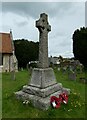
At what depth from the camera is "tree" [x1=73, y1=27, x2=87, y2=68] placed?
32.1 metres

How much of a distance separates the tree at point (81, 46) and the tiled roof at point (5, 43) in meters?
12.9

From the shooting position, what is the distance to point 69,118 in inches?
256

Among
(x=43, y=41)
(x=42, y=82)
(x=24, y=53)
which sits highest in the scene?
(x=24, y=53)

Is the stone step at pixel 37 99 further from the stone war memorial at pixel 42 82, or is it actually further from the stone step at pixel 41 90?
the stone step at pixel 41 90

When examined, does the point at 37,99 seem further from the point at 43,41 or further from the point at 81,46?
the point at 81,46

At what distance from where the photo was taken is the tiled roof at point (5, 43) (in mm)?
27984

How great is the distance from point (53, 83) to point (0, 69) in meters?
19.6

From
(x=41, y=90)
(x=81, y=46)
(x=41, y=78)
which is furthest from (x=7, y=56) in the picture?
(x=41, y=90)

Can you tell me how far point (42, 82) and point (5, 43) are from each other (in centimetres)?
2275

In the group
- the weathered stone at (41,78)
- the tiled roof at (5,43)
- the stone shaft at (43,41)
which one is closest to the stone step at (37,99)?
the weathered stone at (41,78)

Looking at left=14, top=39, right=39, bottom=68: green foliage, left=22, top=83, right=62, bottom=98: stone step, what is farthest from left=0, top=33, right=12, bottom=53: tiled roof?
left=22, top=83, right=62, bottom=98: stone step

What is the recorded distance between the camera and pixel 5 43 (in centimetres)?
2922

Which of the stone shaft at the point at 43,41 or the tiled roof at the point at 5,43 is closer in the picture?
the stone shaft at the point at 43,41

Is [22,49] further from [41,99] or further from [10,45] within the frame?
[41,99]
